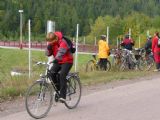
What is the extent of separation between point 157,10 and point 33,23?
133 feet

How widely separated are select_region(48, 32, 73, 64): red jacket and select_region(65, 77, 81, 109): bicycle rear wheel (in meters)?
0.56

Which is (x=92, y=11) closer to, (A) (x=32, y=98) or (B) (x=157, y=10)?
(B) (x=157, y=10)

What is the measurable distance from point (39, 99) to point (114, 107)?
201 cm

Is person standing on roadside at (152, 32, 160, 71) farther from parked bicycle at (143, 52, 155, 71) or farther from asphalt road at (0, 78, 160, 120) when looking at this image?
asphalt road at (0, 78, 160, 120)

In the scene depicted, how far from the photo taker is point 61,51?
9977 millimetres

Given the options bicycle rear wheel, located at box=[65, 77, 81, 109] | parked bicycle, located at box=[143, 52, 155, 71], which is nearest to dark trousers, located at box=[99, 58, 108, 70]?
parked bicycle, located at box=[143, 52, 155, 71]

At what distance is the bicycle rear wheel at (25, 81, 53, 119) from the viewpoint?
9429 mm

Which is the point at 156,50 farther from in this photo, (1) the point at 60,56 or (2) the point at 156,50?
(1) the point at 60,56

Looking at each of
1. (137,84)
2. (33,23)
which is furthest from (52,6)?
(137,84)

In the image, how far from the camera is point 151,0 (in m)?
162

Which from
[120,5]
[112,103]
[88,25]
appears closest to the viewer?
[112,103]

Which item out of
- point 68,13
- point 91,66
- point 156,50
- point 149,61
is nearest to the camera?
point 91,66

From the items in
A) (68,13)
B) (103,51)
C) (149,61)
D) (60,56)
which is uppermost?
(68,13)

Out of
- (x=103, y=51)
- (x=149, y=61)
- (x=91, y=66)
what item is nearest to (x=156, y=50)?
(x=149, y=61)
